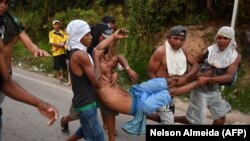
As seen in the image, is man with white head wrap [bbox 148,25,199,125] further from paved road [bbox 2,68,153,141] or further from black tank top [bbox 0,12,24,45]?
black tank top [bbox 0,12,24,45]

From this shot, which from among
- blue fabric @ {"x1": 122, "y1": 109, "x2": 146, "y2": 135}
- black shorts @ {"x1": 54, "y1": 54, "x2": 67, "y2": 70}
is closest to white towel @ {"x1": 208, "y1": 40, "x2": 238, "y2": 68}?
blue fabric @ {"x1": 122, "y1": 109, "x2": 146, "y2": 135}

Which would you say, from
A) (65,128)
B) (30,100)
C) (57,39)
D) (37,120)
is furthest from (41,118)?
(30,100)

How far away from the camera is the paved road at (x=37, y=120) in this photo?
5.55m

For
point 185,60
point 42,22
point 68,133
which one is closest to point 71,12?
point 42,22

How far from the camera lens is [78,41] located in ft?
13.5

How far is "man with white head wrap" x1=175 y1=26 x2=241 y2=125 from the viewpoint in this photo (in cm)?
488

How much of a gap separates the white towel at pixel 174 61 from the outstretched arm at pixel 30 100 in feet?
7.16

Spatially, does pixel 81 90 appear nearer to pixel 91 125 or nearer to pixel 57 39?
pixel 91 125

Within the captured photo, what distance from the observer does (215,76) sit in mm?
5004

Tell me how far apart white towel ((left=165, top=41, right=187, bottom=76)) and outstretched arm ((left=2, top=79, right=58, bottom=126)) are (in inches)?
86.0

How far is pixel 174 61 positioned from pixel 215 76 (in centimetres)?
60

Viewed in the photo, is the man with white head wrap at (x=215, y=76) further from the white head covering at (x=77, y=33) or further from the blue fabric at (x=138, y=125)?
the white head covering at (x=77, y=33)

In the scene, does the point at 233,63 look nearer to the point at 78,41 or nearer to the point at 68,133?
the point at 78,41

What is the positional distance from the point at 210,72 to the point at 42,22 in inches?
373
